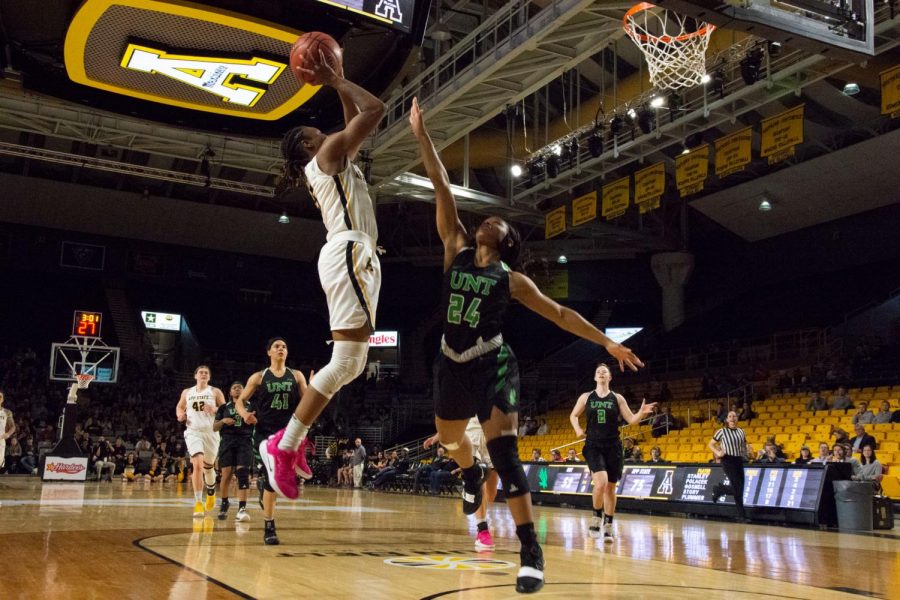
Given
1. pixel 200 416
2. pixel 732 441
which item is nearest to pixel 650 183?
pixel 732 441

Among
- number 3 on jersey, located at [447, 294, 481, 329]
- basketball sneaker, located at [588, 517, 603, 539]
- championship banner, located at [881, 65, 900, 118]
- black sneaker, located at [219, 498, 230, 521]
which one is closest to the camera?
number 3 on jersey, located at [447, 294, 481, 329]

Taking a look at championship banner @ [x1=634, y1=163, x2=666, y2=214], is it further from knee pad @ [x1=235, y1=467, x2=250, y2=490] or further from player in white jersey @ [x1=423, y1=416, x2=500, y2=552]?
knee pad @ [x1=235, y1=467, x2=250, y2=490]

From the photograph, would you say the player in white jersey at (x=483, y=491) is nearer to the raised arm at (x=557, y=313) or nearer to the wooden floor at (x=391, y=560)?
the wooden floor at (x=391, y=560)

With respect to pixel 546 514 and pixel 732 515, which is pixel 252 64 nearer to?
pixel 546 514

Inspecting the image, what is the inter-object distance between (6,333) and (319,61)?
29466mm

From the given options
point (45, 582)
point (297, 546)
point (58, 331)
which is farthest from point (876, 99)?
point (58, 331)

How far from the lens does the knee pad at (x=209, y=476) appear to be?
10539mm

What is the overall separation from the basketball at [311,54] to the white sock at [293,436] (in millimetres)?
1815

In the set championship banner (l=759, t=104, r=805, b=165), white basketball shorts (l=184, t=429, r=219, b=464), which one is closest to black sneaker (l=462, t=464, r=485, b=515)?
white basketball shorts (l=184, t=429, r=219, b=464)

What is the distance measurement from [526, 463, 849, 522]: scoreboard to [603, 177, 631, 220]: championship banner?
22.0ft

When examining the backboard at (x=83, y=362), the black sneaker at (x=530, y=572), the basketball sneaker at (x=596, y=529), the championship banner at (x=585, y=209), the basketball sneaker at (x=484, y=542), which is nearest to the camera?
the black sneaker at (x=530, y=572)

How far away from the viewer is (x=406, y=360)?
34969 mm

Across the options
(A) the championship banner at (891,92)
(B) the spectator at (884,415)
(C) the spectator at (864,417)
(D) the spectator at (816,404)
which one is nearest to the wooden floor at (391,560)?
(B) the spectator at (884,415)

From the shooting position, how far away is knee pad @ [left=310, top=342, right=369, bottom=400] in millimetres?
4418
